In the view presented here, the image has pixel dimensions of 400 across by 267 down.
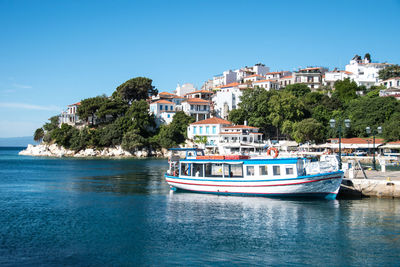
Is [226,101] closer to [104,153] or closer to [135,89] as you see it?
[135,89]

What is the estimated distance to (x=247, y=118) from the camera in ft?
240

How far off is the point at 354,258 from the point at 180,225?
26.3 ft

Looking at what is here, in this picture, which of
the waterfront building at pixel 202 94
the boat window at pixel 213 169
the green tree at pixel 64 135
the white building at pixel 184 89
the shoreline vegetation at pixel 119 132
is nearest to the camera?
the boat window at pixel 213 169

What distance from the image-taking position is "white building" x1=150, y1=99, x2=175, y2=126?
267 feet

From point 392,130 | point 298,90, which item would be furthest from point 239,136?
point 298,90

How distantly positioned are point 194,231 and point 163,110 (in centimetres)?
6828

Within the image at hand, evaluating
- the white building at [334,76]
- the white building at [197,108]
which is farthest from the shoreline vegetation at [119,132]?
the white building at [334,76]

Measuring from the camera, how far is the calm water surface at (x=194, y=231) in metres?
12.9

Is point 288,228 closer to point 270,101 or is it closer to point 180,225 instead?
point 180,225

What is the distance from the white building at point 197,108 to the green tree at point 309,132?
26.0m

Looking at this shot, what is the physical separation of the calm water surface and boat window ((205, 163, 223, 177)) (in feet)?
7.18

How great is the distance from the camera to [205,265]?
12117 mm

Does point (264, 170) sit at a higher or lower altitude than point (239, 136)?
lower

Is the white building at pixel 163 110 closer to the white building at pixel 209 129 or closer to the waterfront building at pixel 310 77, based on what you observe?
the white building at pixel 209 129
